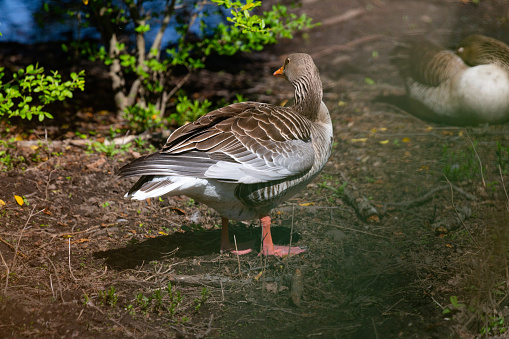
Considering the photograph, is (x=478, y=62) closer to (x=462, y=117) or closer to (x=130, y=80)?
(x=462, y=117)

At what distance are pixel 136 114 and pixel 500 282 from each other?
4.80m

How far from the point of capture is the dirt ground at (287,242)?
3.30 meters

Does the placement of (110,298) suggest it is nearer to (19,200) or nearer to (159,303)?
(159,303)

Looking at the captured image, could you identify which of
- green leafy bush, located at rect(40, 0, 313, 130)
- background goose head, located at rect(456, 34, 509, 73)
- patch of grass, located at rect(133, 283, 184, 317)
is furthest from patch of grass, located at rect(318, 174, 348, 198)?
background goose head, located at rect(456, 34, 509, 73)

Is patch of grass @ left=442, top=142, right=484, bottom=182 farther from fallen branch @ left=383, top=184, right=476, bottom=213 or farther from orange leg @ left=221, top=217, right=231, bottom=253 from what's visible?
orange leg @ left=221, top=217, right=231, bottom=253

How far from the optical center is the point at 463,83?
6.49 meters

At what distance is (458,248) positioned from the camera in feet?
13.8

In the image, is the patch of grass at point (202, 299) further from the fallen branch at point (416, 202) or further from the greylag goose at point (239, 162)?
the fallen branch at point (416, 202)

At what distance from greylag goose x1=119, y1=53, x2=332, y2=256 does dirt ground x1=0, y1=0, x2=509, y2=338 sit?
21.8 inches

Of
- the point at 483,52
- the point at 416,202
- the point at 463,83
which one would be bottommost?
the point at 416,202

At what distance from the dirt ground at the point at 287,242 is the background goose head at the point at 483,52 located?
35.5 inches

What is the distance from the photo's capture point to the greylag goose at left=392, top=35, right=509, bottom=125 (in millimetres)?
6273

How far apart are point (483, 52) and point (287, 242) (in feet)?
13.6

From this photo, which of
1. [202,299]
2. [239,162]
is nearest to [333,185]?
[239,162]
